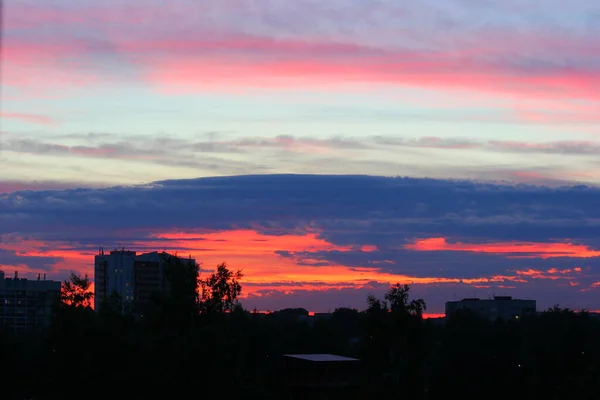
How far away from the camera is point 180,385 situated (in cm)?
A: 7169

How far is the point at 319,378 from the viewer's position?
285 ft

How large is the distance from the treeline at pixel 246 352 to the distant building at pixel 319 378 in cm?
365

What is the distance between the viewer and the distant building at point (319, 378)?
285 feet

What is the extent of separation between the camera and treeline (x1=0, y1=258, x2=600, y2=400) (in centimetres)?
7362

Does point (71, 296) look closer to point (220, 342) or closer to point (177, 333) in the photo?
point (177, 333)

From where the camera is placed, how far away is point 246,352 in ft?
291

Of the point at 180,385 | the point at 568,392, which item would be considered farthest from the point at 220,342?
the point at 568,392

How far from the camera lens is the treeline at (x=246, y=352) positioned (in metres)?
73.6

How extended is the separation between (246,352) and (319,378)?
693 cm

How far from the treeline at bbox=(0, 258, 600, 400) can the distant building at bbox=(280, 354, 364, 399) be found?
3.65 meters

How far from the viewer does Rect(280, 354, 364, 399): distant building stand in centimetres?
8675

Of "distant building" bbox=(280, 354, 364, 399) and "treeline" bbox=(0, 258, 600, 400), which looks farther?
"distant building" bbox=(280, 354, 364, 399)

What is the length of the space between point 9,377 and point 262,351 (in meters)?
36.0

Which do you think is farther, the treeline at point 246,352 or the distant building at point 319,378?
the distant building at point 319,378
